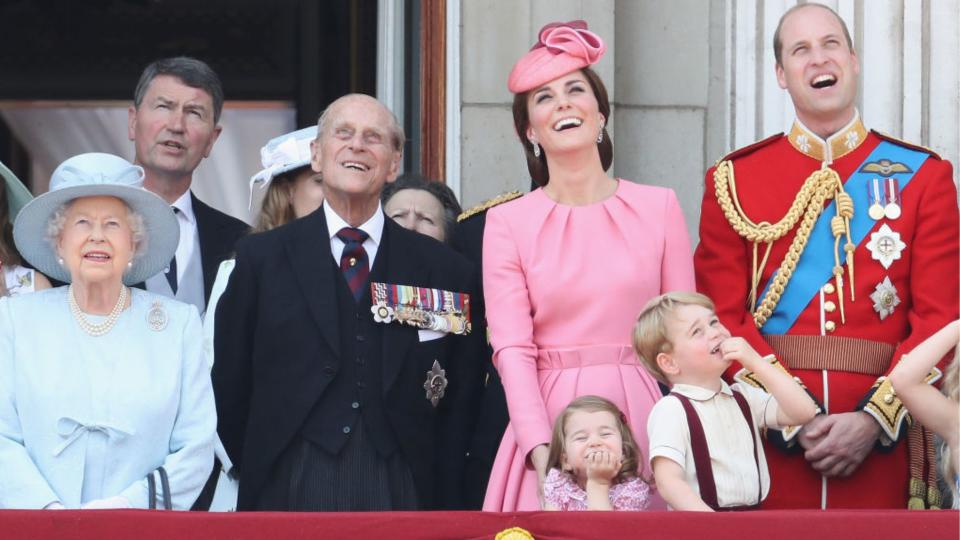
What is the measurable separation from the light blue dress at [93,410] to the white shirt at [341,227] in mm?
576

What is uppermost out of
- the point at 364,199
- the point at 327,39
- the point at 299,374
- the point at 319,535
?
the point at 327,39

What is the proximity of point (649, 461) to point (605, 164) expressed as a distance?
36.6 inches

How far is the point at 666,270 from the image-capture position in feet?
17.3

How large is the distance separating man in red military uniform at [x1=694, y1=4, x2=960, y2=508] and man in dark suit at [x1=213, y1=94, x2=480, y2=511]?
0.76 meters

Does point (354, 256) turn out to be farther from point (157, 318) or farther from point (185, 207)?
point (185, 207)

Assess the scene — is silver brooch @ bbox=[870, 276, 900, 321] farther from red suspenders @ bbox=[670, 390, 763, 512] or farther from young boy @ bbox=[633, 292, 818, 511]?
red suspenders @ bbox=[670, 390, 763, 512]

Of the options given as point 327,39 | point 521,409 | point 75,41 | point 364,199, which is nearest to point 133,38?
point 75,41

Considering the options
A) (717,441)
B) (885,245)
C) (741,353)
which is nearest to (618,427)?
(717,441)

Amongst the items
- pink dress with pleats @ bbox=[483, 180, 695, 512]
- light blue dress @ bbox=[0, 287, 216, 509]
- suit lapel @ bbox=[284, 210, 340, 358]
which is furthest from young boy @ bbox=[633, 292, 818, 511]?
light blue dress @ bbox=[0, 287, 216, 509]

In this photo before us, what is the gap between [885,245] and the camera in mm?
5430

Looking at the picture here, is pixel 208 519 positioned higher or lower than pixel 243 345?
lower

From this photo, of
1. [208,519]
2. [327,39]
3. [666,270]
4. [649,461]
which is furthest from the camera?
[327,39]

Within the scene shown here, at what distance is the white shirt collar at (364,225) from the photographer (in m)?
5.55

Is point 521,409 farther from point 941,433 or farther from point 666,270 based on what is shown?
point 941,433
